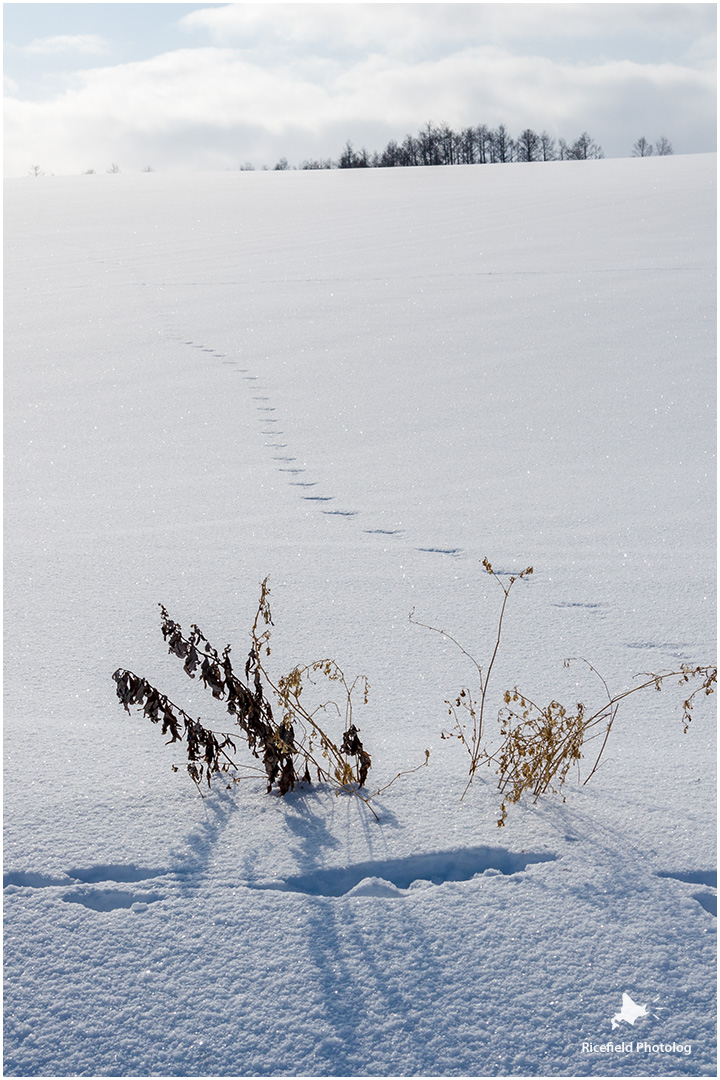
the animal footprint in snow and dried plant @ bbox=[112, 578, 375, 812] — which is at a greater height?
dried plant @ bbox=[112, 578, 375, 812]

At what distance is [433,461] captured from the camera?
3758mm

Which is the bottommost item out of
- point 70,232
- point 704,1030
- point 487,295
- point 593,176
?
point 704,1030

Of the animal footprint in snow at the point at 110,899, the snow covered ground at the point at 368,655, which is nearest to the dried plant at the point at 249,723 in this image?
the snow covered ground at the point at 368,655

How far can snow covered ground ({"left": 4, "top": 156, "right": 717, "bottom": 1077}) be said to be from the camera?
121 cm

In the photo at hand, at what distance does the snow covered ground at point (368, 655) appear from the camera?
121 cm

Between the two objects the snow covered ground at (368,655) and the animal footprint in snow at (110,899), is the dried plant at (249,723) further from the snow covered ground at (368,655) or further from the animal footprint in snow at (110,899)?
the animal footprint in snow at (110,899)

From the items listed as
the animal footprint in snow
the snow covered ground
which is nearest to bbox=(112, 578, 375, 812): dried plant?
the snow covered ground

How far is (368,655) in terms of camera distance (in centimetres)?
223

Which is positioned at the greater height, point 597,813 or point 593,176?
point 593,176

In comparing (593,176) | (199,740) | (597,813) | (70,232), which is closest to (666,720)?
(597,813)

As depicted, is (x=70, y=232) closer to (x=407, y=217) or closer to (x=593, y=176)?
(x=407, y=217)

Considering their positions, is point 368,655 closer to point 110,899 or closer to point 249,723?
point 249,723

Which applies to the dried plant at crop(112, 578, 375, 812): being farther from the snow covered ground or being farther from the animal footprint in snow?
the animal footprint in snow

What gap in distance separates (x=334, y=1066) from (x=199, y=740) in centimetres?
64
